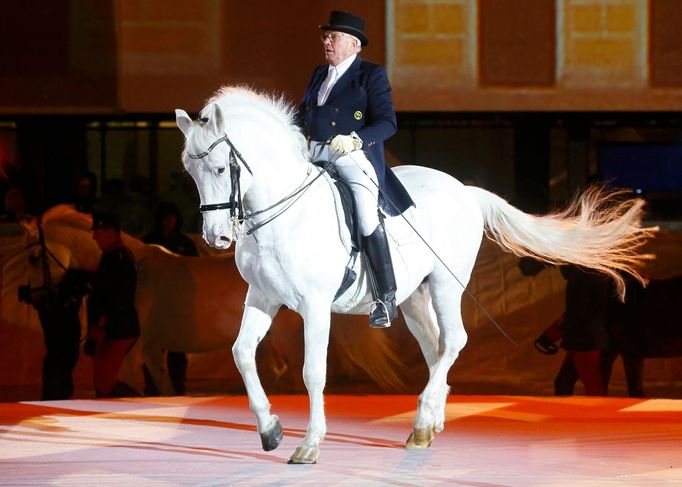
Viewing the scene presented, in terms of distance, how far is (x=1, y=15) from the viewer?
8.37 meters

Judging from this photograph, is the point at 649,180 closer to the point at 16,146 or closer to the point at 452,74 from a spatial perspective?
the point at 452,74

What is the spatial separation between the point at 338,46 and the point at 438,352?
1.49 metres

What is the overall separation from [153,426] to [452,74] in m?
3.45

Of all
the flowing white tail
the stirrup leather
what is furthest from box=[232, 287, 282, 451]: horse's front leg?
the flowing white tail

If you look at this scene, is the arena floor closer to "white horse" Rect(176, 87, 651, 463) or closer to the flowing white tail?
"white horse" Rect(176, 87, 651, 463)

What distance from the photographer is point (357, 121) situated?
5172 mm

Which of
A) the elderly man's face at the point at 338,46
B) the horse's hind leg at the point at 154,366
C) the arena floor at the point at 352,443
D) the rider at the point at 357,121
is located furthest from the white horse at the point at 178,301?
the elderly man's face at the point at 338,46

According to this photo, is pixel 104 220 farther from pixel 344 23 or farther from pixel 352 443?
pixel 344 23

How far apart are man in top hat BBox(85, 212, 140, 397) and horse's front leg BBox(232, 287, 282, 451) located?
114 inches

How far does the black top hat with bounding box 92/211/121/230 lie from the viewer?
25.3 ft

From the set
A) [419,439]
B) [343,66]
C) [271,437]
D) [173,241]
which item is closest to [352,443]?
[419,439]

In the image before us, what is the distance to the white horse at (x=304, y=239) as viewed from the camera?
4.64 m

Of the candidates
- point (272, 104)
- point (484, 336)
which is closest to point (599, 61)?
point (484, 336)

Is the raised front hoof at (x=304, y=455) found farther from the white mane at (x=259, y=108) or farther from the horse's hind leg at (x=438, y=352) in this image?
the white mane at (x=259, y=108)
